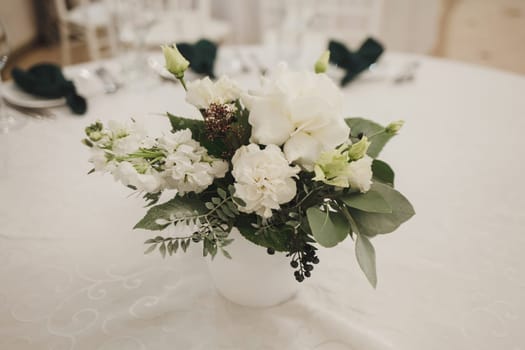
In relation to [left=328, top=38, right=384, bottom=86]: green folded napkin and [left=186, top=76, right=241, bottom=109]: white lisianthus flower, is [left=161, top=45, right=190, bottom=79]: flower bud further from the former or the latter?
[left=328, top=38, right=384, bottom=86]: green folded napkin

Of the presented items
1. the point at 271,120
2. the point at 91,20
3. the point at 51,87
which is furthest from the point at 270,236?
the point at 91,20

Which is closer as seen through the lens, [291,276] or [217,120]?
[217,120]

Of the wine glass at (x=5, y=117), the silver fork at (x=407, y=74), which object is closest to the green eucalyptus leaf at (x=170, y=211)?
Result: the wine glass at (x=5, y=117)

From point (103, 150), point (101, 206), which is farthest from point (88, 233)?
point (103, 150)

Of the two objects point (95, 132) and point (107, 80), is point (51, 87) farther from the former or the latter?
point (95, 132)

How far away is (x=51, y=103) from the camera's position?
1235mm

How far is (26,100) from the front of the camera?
1.24 meters

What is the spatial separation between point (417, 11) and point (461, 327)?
11.1 feet

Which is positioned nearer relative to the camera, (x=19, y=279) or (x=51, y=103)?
(x=19, y=279)

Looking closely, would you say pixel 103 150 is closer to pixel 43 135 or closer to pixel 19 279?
pixel 19 279

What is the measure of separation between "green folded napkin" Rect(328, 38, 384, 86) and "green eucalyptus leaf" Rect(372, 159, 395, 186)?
778 millimetres

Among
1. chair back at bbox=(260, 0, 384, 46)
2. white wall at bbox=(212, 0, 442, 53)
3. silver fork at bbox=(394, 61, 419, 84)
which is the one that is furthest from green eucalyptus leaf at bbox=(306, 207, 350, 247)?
white wall at bbox=(212, 0, 442, 53)

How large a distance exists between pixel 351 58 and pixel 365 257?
0.95 meters

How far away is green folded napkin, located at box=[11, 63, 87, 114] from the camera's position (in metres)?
1.23
